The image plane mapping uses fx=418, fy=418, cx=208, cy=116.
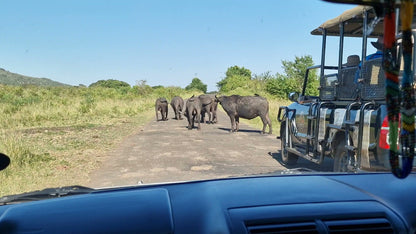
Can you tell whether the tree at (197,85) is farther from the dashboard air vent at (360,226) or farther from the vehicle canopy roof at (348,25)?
the dashboard air vent at (360,226)

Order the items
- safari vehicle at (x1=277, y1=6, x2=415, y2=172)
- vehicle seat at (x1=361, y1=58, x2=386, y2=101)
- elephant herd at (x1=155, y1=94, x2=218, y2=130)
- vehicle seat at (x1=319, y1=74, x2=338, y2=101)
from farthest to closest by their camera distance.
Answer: elephant herd at (x1=155, y1=94, x2=218, y2=130), vehicle seat at (x1=319, y1=74, x2=338, y2=101), vehicle seat at (x1=361, y1=58, x2=386, y2=101), safari vehicle at (x1=277, y1=6, x2=415, y2=172)

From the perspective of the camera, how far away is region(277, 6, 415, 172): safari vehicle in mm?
5258

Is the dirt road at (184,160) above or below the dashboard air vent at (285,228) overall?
below

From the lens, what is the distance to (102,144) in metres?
12.1

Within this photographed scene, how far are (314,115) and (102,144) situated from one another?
6908mm

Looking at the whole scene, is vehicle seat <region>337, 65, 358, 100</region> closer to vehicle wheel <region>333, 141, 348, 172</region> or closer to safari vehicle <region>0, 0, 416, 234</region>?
vehicle wheel <region>333, 141, 348, 172</region>

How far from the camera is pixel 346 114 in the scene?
5926mm

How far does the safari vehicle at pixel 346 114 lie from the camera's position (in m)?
5.26

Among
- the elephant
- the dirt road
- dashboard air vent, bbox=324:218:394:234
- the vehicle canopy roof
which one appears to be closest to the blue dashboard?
dashboard air vent, bbox=324:218:394:234

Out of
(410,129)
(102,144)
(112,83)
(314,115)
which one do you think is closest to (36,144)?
(102,144)

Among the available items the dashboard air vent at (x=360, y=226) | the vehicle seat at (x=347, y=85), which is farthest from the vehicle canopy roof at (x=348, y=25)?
the dashboard air vent at (x=360, y=226)

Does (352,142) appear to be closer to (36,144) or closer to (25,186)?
(25,186)

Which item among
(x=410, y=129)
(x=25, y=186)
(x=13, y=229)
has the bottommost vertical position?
(x=25, y=186)

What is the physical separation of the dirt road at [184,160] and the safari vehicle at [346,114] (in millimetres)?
1046
